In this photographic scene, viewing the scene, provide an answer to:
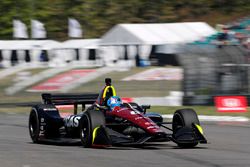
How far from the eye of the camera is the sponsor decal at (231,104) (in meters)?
19.1

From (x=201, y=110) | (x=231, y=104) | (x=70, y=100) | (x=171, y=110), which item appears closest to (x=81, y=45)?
(x=171, y=110)

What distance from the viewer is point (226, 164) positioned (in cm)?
825

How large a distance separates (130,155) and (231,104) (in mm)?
10543

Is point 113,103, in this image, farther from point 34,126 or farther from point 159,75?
point 159,75

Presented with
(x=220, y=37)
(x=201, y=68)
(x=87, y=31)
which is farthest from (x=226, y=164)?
(x=87, y=31)

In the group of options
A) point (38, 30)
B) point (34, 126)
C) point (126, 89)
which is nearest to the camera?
point (34, 126)

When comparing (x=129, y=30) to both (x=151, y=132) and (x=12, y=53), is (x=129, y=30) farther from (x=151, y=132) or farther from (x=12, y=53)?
(x=151, y=132)

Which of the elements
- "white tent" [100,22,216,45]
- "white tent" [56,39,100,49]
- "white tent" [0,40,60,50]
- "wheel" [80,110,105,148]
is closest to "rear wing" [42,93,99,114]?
"wheel" [80,110,105,148]

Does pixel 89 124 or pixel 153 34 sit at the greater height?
pixel 153 34

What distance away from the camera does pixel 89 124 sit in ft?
32.8

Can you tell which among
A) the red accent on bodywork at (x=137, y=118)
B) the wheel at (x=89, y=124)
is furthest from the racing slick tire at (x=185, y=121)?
the wheel at (x=89, y=124)

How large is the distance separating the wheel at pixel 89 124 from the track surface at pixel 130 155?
15cm

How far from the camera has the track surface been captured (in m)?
8.34

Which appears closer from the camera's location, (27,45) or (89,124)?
(89,124)
